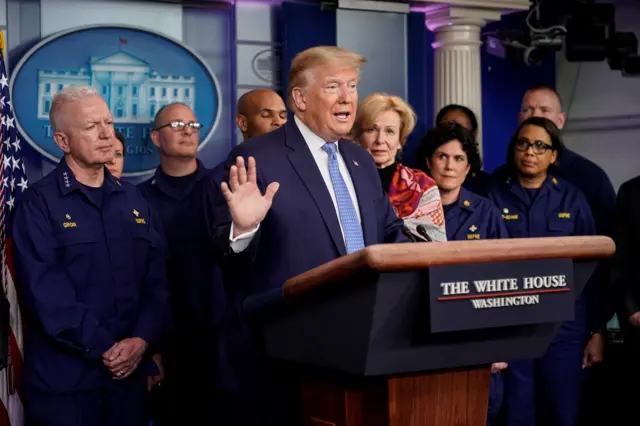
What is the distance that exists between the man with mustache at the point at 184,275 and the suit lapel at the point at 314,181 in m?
1.23

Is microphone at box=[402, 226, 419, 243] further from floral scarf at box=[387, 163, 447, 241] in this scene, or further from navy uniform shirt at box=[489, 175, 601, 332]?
navy uniform shirt at box=[489, 175, 601, 332]

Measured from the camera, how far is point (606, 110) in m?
7.61

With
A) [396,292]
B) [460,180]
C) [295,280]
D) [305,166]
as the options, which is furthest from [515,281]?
[460,180]

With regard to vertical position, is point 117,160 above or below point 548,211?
above

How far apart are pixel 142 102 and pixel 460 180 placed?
2264mm

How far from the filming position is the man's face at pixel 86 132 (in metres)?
3.07

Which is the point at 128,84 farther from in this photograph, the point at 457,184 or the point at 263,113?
the point at 457,184

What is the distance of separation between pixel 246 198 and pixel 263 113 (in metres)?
2.16

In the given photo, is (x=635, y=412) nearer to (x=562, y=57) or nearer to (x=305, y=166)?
(x=305, y=166)

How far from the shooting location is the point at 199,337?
378 cm

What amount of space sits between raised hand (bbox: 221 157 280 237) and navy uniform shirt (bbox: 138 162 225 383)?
149 centimetres

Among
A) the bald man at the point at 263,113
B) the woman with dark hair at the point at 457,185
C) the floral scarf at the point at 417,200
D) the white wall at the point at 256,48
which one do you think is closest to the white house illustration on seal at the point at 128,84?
the white wall at the point at 256,48

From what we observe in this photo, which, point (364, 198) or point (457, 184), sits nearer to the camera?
point (364, 198)

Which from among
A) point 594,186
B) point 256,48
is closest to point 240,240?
point 594,186
